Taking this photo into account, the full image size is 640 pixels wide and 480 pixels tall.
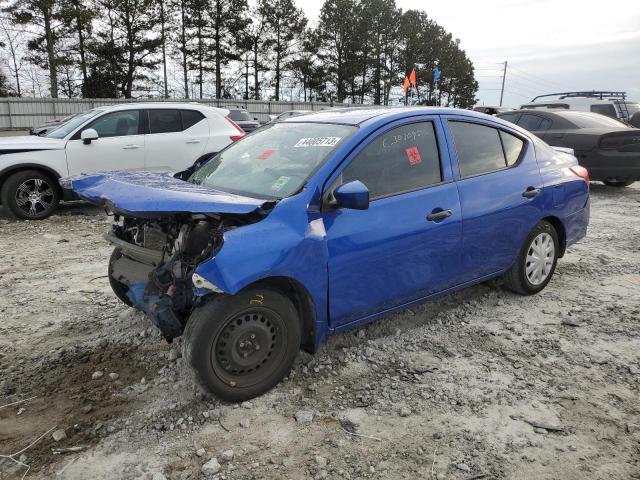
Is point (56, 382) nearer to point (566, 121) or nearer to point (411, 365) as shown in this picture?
point (411, 365)

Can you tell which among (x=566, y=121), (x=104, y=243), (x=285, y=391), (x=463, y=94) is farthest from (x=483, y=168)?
(x=463, y=94)

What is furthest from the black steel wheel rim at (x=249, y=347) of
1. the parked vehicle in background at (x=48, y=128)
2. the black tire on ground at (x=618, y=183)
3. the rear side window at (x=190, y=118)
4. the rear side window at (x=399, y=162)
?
the black tire on ground at (x=618, y=183)

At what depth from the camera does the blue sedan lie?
2836 mm

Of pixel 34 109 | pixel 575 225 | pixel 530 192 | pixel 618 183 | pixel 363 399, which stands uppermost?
pixel 34 109

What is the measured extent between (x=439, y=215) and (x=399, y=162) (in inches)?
18.1

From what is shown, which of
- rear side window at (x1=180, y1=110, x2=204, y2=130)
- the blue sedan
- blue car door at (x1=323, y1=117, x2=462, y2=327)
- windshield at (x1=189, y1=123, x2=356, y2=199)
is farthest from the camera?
rear side window at (x1=180, y1=110, x2=204, y2=130)

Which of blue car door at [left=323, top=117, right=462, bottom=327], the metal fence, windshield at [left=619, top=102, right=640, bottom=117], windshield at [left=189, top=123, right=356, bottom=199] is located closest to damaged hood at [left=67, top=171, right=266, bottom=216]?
windshield at [left=189, top=123, right=356, bottom=199]

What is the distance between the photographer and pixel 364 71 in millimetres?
53312

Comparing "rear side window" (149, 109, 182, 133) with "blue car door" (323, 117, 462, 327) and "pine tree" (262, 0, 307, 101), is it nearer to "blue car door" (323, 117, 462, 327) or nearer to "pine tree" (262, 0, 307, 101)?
"blue car door" (323, 117, 462, 327)

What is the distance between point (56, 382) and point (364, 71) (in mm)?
53664

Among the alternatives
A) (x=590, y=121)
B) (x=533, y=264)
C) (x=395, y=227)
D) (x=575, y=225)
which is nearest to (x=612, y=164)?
(x=590, y=121)

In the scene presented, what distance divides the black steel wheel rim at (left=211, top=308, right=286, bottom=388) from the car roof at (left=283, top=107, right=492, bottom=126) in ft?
4.87

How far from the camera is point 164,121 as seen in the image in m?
8.57

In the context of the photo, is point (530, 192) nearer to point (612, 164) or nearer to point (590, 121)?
point (612, 164)
